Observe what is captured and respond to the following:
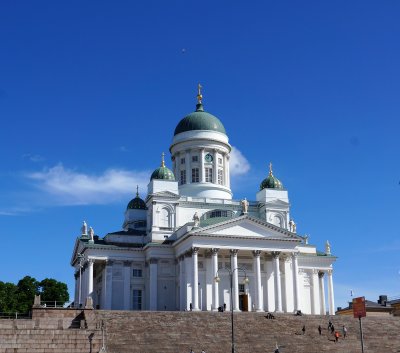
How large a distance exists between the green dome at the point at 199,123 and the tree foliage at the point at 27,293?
1149 inches

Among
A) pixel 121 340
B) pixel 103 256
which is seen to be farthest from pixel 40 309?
pixel 103 256

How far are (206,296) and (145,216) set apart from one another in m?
15.8

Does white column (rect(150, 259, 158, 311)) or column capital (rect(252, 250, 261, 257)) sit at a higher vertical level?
column capital (rect(252, 250, 261, 257))

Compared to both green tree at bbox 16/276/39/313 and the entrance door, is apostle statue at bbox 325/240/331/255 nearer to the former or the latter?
the entrance door

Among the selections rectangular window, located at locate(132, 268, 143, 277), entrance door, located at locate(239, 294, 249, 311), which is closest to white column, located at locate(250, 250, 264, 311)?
entrance door, located at locate(239, 294, 249, 311)

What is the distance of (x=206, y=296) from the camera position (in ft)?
217

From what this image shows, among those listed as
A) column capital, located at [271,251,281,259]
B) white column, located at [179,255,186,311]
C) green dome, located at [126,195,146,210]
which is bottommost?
white column, located at [179,255,186,311]

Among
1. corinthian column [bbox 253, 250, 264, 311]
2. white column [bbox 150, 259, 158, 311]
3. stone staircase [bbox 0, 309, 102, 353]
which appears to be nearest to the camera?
stone staircase [bbox 0, 309, 102, 353]

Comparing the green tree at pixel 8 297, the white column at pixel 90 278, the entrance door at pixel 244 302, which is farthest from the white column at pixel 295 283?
the green tree at pixel 8 297

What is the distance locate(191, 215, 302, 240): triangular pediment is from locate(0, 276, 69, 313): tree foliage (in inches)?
1307

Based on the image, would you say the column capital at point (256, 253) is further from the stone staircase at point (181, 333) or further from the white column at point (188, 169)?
the white column at point (188, 169)

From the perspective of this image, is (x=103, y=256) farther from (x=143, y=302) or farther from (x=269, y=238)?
(x=269, y=238)

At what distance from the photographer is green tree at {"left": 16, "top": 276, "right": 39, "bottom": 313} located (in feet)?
293

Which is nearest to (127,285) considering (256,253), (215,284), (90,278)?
(90,278)
